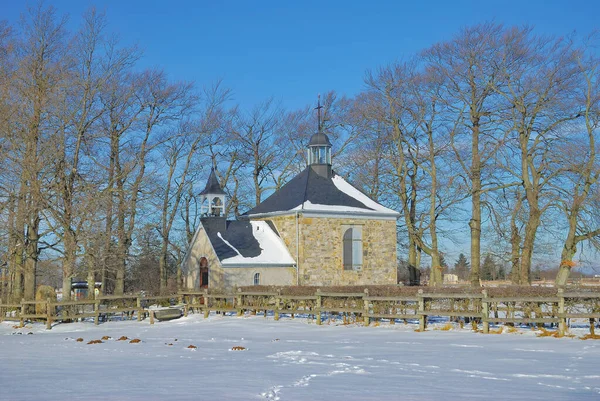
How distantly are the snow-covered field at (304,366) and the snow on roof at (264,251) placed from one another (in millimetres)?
12460

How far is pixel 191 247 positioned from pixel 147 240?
433 inches

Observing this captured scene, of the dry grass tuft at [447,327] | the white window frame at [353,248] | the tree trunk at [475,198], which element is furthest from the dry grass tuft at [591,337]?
the white window frame at [353,248]

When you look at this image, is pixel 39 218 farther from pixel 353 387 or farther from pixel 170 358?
pixel 353 387

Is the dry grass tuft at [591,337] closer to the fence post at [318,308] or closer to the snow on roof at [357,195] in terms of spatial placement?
the fence post at [318,308]

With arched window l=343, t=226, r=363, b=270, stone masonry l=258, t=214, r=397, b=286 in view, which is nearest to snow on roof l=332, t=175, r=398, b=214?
stone masonry l=258, t=214, r=397, b=286

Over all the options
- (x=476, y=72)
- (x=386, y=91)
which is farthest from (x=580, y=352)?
(x=386, y=91)

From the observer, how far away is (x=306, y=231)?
35594 millimetres

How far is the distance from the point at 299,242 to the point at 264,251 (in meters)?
1.74

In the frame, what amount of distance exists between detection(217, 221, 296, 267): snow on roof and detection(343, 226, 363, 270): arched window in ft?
9.69

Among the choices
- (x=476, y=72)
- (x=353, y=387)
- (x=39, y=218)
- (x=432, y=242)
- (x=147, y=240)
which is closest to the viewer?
(x=353, y=387)

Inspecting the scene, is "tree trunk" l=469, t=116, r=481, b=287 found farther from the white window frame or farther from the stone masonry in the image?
the white window frame

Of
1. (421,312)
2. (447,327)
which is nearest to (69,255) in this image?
(421,312)

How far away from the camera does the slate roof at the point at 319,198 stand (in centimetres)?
3634

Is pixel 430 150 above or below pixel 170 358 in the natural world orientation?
above
